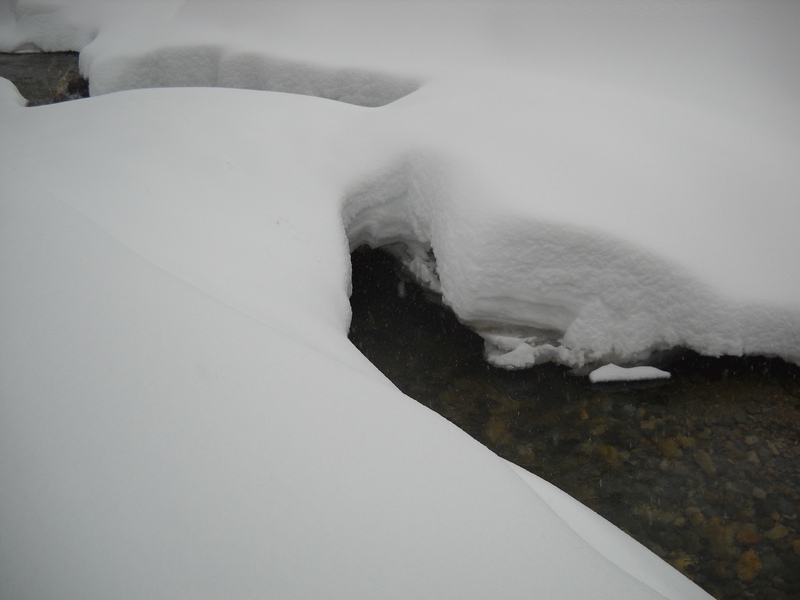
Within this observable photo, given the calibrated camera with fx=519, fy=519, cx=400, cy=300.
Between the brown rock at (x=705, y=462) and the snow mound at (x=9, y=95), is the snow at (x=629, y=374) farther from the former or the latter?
the snow mound at (x=9, y=95)

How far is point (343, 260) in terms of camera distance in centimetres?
271

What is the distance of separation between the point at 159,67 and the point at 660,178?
16.1 ft

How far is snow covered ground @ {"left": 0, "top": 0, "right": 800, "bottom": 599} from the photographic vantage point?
3.57 feet

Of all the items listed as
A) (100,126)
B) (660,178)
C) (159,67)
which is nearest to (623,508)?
(660,178)

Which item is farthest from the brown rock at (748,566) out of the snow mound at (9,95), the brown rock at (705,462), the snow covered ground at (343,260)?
the snow mound at (9,95)

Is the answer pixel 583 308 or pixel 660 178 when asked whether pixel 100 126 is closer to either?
pixel 583 308

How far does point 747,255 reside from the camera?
2.80m

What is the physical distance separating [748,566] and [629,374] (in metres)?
1.07

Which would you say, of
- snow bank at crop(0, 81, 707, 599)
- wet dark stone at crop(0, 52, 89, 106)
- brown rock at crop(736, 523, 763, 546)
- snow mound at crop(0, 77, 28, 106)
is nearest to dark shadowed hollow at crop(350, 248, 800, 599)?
brown rock at crop(736, 523, 763, 546)

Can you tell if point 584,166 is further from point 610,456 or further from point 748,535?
point 748,535

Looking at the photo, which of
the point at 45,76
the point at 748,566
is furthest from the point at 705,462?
the point at 45,76

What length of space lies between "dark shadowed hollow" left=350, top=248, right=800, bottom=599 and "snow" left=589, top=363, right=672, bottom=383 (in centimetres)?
5

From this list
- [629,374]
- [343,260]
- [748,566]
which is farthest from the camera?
[629,374]

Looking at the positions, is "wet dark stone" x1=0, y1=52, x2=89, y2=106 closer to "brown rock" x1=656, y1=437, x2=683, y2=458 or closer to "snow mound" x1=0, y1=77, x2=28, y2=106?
"snow mound" x1=0, y1=77, x2=28, y2=106
